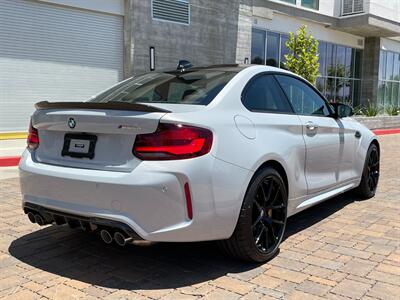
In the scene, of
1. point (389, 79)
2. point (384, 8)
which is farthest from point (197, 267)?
point (389, 79)

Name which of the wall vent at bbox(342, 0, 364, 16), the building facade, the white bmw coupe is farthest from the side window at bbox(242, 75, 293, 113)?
the wall vent at bbox(342, 0, 364, 16)

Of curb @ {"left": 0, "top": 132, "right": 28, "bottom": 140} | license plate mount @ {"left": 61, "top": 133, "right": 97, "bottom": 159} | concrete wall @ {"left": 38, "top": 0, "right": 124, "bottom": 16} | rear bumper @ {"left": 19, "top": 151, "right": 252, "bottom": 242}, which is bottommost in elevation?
curb @ {"left": 0, "top": 132, "right": 28, "bottom": 140}

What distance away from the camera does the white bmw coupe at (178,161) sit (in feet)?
10.5

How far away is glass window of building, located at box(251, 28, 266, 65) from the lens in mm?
18656

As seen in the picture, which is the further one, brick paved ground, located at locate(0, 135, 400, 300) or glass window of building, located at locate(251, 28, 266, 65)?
glass window of building, located at locate(251, 28, 266, 65)

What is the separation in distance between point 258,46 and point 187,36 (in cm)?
497

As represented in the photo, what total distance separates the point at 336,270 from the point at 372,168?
116 inches

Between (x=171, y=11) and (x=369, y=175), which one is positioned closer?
(x=369, y=175)

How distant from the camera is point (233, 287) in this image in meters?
3.42

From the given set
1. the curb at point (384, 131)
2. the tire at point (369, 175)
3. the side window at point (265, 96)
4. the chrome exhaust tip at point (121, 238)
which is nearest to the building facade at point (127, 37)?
the side window at point (265, 96)

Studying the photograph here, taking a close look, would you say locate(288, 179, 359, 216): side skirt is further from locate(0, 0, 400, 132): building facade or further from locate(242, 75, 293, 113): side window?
locate(0, 0, 400, 132): building facade

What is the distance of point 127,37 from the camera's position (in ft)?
43.1

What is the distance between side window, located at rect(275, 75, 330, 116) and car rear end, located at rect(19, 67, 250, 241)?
1.46 meters

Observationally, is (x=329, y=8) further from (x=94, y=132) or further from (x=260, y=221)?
(x=94, y=132)
